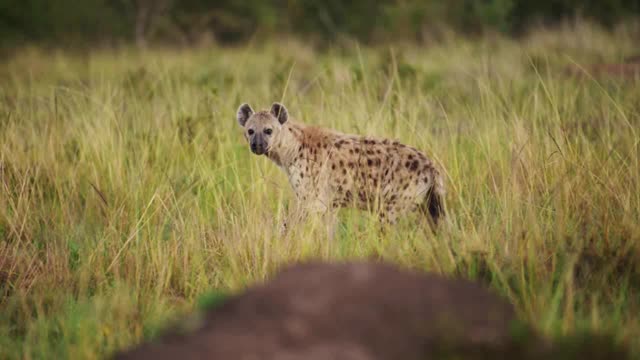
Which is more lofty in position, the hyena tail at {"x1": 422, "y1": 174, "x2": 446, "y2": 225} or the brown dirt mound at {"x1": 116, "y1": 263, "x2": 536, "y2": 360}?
the brown dirt mound at {"x1": 116, "y1": 263, "x2": 536, "y2": 360}

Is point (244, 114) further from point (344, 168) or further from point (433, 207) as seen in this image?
point (433, 207)

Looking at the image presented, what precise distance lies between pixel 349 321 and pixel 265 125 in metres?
3.55

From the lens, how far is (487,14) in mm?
17406

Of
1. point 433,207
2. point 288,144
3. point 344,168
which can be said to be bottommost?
point 433,207

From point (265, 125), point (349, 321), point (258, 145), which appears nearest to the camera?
point (349, 321)

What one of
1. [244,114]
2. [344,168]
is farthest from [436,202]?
[244,114]

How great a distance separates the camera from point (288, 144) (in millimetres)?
5781

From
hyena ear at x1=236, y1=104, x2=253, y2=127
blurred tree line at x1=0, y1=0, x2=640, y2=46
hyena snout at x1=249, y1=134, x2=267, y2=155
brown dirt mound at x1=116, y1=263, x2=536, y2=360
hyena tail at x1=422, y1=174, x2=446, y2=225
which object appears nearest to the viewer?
brown dirt mound at x1=116, y1=263, x2=536, y2=360

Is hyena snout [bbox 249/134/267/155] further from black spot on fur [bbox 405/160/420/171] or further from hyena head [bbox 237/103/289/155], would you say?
black spot on fur [bbox 405/160/420/171]

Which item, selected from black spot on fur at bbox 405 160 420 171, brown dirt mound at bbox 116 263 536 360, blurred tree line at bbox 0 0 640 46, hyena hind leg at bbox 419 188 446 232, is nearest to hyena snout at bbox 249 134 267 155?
black spot on fur at bbox 405 160 420 171

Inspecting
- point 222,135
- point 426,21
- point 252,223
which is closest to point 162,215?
point 252,223

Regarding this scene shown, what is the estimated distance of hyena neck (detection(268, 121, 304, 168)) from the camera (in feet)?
18.9

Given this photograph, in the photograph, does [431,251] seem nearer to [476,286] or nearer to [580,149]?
[476,286]

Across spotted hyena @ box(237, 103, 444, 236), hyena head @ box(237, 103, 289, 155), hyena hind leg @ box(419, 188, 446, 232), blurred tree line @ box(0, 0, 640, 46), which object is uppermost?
blurred tree line @ box(0, 0, 640, 46)
